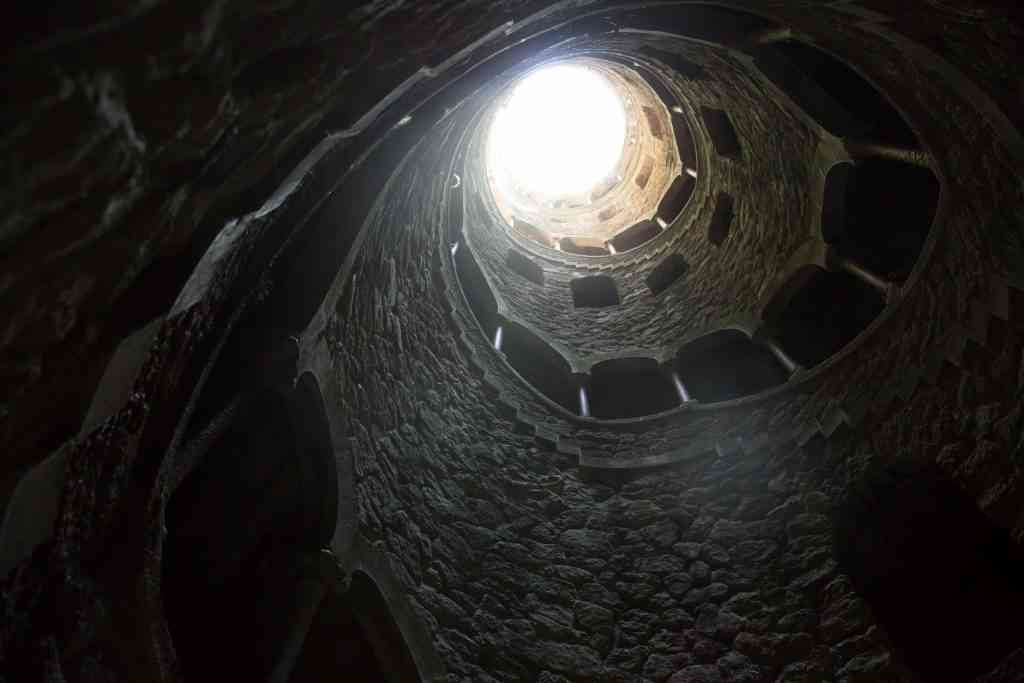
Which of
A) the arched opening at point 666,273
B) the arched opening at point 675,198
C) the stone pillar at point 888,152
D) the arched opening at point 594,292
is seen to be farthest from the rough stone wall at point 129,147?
the arched opening at point 675,198

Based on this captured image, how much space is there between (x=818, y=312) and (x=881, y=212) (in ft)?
3.64

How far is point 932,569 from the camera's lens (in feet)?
13.1

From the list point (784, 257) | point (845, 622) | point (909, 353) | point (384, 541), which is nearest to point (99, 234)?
point (384, 541)

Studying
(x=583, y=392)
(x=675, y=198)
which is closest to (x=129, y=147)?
(x=583, y=392)

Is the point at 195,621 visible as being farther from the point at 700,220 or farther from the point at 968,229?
the point at 700,220

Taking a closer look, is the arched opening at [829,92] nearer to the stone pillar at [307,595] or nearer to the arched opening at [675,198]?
the arched opening at [675,198]

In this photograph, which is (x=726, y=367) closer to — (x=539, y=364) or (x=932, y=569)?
(x=539, y=364)

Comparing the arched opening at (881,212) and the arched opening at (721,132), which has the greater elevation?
the arched opening at (721,132)

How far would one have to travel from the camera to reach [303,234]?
10.5 feet

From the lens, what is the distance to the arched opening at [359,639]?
3443mm

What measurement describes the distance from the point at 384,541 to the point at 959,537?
11.6 ft

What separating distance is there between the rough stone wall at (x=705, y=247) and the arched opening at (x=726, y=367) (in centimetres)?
19

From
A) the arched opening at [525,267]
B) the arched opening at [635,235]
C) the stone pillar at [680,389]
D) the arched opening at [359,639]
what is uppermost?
the arched opening at [635,235]

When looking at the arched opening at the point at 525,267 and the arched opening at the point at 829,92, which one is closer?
the arched opening at the point at 829,92
